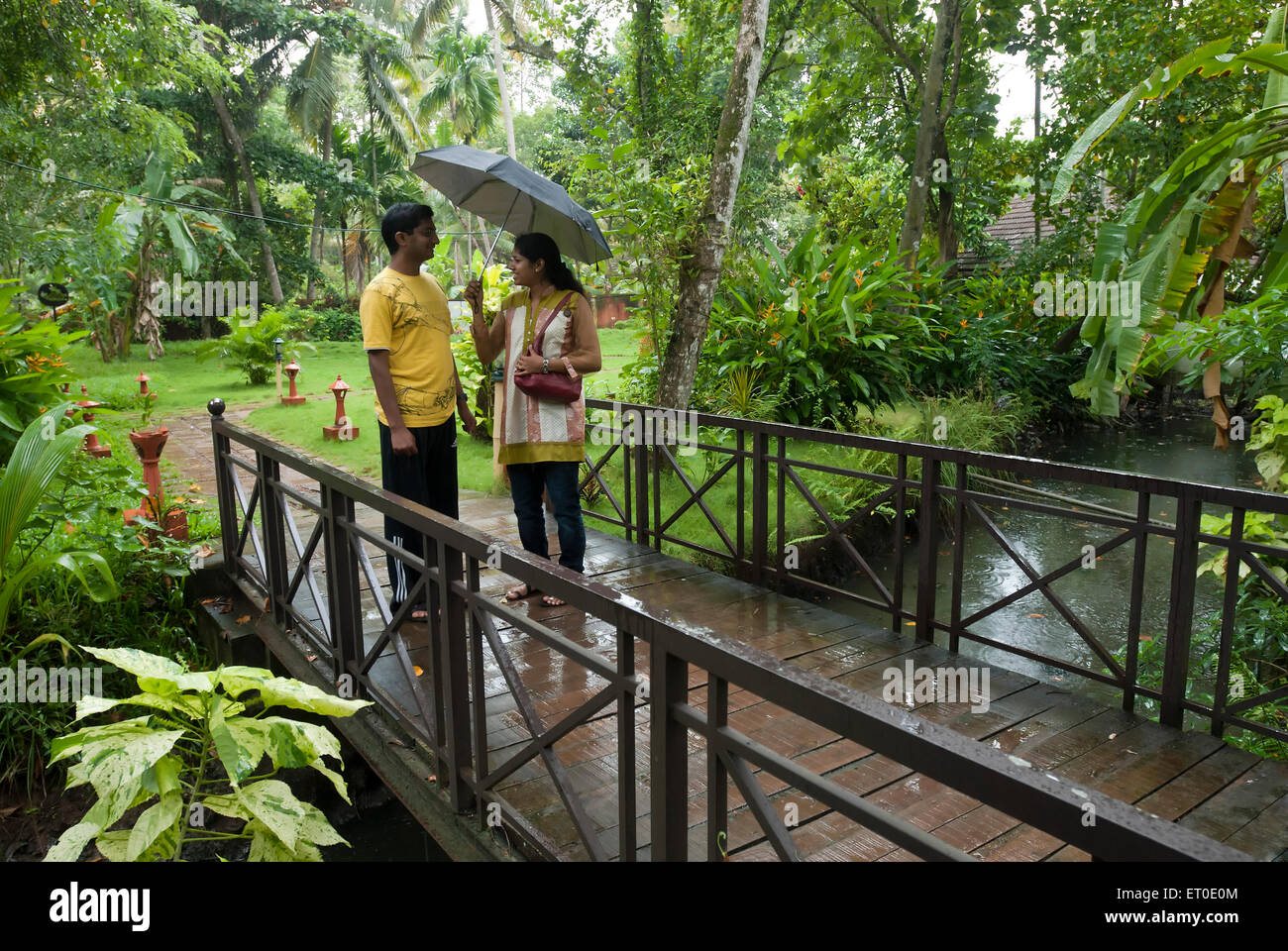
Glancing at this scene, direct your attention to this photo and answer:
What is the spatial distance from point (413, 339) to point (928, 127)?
31.2ft

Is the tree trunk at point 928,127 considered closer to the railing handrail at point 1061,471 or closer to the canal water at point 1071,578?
the canal water at point 1071,578

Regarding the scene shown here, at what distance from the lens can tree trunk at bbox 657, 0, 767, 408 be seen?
7.04 metres

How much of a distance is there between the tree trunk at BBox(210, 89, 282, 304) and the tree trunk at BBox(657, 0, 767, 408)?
17.1 metres

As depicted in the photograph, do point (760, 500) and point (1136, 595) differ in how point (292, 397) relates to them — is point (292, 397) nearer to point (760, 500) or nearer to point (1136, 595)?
point (760, 500)

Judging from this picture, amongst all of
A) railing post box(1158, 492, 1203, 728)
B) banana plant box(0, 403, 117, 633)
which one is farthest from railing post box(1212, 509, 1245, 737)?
banana plant box(0, 403, 117, 633)

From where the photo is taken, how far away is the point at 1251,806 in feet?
9.79

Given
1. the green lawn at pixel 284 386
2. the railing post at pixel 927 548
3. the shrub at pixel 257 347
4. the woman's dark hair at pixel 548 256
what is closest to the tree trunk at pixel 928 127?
the green lawn at pixel 284 386

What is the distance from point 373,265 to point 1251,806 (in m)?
37.7

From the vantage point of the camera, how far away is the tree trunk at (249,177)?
21.3m

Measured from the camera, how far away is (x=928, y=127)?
37.3ft

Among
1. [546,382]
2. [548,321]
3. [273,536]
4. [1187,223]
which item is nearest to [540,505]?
[546,382]

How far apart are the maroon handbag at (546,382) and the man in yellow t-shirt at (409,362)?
0.34m
